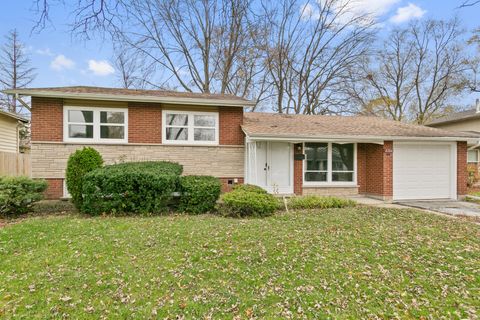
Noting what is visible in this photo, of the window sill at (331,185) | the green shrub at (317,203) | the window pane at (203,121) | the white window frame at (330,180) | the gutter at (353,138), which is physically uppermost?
the window pane at (203,121)

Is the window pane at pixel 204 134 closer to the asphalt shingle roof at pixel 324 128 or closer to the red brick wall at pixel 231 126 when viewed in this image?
the red brick wall at pixel 231 126

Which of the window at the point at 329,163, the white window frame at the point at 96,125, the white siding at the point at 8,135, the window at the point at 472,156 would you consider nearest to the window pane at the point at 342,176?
the window at the point at 329,163

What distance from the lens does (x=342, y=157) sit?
1144 cm

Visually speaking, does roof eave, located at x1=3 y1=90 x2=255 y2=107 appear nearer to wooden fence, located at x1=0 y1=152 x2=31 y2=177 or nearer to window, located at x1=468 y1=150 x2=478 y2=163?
wooden fence, located at x1=0 y1=152 x2=31 y2=177

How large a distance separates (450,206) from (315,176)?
487 cm

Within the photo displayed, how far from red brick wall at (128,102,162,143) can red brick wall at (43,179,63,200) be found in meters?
2.94

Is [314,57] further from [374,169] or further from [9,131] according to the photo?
[9,131]

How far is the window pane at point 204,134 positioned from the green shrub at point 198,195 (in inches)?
119

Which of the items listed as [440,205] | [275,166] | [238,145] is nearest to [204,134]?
[238,145]

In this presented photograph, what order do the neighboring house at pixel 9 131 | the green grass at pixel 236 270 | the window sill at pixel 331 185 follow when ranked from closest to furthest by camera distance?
the green grass at pixel 236 270 < the window sill at pixel 331 185 < the neighboring house at pixel 9 131

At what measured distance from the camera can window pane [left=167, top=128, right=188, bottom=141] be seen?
10.4 metres

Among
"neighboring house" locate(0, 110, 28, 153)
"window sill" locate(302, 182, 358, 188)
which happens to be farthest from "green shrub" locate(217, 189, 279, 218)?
"neighboring house" locate(0, 110, 28, 153)

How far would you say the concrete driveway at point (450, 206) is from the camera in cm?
834

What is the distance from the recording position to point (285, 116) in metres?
13.5
